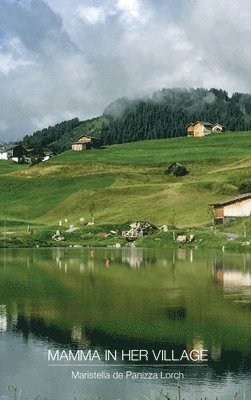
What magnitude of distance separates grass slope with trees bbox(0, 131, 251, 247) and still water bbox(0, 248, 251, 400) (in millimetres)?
38294

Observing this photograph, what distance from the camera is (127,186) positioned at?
14400 cm

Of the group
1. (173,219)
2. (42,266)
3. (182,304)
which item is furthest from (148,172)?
(182,304)

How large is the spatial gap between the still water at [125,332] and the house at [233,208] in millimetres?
51628

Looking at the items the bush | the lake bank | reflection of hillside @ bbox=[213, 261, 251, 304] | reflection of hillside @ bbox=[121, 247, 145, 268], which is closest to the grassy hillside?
the bush

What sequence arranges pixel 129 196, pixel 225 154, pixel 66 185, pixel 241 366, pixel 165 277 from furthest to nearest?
pixel 225 154 < pixel 66 185 < pixel 129 196 < pixel 165 277 < pixel 241 366

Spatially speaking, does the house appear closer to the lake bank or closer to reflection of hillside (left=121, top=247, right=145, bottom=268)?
the lake bank

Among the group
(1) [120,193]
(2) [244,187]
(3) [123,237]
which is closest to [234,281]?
(3) [123,237]

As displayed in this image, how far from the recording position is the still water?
2088 cm

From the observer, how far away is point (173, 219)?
108m

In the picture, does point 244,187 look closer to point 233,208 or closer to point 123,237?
point 233,208

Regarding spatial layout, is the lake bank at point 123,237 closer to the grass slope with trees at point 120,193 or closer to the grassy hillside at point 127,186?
the grass slope with trees at point 120,193

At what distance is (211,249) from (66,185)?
3166 inches

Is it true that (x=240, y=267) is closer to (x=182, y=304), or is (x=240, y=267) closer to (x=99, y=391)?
(x=182, y=304)

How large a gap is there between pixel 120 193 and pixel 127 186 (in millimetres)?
5133
